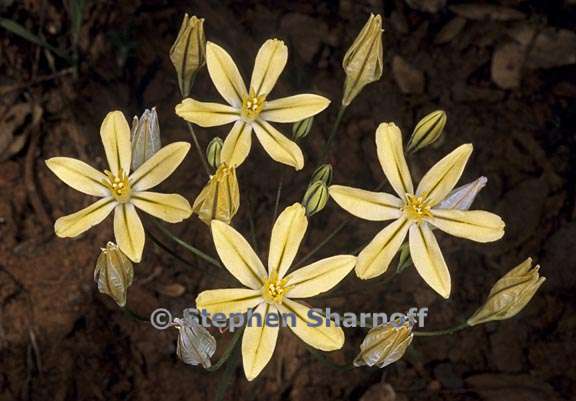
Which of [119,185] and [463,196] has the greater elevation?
[463,196]

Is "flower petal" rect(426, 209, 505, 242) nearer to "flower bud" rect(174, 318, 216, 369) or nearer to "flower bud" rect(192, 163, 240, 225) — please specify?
"flower bud" rect(192, 163, 240, 225)

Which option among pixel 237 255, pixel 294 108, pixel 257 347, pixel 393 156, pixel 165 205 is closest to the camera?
pixel 257 347

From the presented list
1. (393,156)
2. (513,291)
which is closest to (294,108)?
(393,156)

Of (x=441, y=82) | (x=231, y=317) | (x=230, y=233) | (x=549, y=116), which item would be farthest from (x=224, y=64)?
(x=549, y=116)

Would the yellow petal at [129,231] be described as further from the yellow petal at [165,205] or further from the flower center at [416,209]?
the flower center at [416,209]

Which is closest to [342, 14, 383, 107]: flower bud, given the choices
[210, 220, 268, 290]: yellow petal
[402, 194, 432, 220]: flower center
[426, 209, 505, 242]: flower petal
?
[402, 194, 432, 220]: flower center

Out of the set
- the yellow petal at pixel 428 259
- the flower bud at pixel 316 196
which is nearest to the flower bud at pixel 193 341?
the flower bud at pixel 316 196

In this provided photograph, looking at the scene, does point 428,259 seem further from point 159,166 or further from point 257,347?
point 159,166

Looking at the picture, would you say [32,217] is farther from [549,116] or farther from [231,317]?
[549,116]
